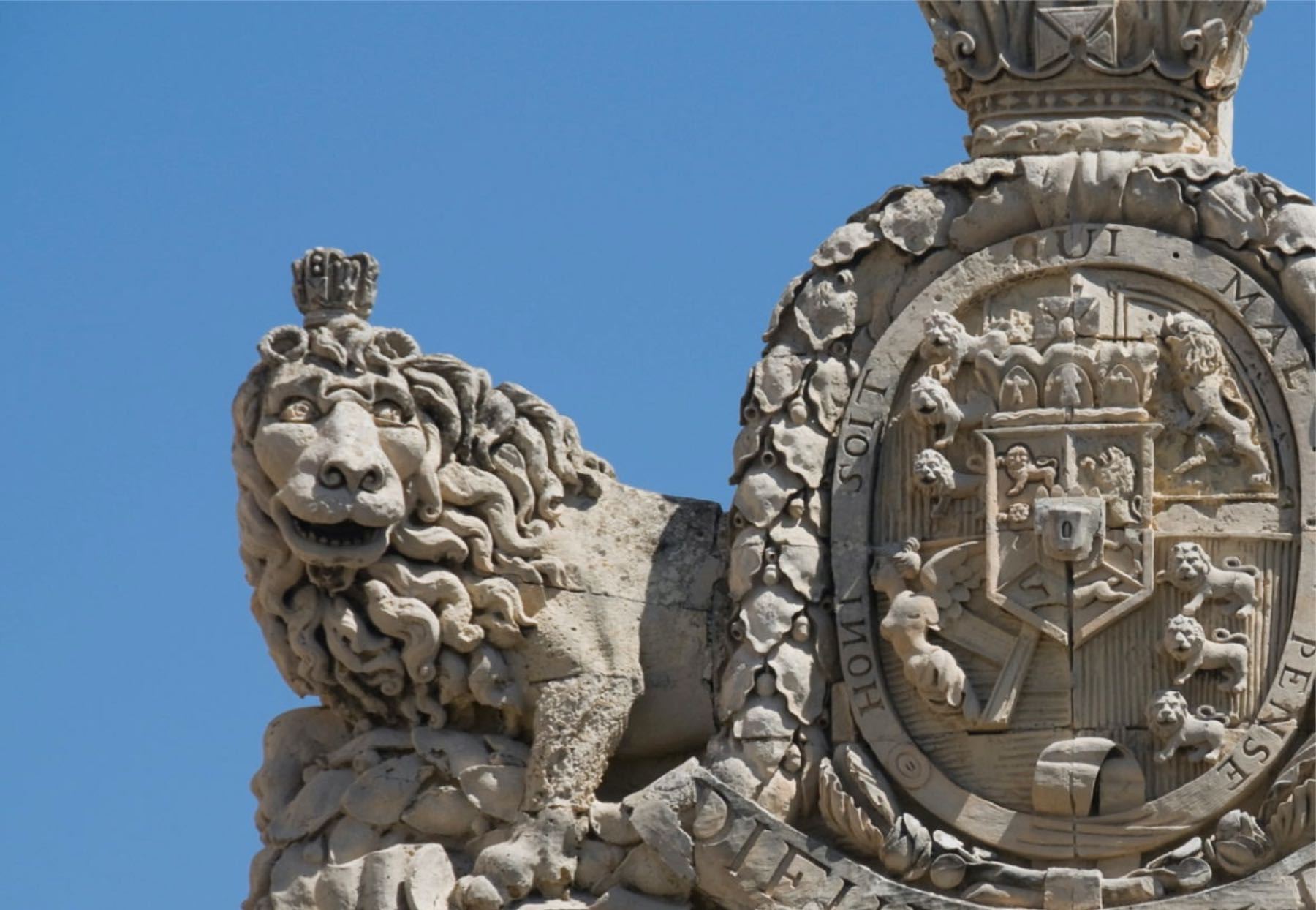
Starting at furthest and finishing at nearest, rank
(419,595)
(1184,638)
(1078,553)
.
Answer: (419,595)
(1078,553)
(1184,638)

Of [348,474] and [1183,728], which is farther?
[348,474]

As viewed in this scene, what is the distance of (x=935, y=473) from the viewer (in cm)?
2369

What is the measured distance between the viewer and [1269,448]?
2342cm

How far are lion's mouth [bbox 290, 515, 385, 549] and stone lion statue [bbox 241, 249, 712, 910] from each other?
0.01 meters

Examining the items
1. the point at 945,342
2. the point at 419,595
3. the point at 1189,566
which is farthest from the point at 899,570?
the point at 419,595

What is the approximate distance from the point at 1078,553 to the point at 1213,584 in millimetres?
602

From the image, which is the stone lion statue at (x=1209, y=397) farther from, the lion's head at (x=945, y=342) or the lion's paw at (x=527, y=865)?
the lion's paw at (x=527, y=865)

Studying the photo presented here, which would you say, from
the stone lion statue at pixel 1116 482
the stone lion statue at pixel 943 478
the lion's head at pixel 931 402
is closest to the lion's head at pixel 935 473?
the stone lion statue at pixel 943 478

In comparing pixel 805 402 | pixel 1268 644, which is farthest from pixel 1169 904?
pixel 805 402

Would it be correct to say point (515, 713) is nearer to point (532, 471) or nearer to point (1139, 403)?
point (532, 471)

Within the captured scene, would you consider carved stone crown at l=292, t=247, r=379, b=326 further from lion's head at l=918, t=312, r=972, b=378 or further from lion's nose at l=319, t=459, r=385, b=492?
lion's head at l=918, t=312, r=972, b=378

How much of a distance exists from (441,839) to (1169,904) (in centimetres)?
344

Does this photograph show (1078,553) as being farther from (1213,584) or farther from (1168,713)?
(1168,713)

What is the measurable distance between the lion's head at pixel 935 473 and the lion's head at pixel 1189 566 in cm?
106
